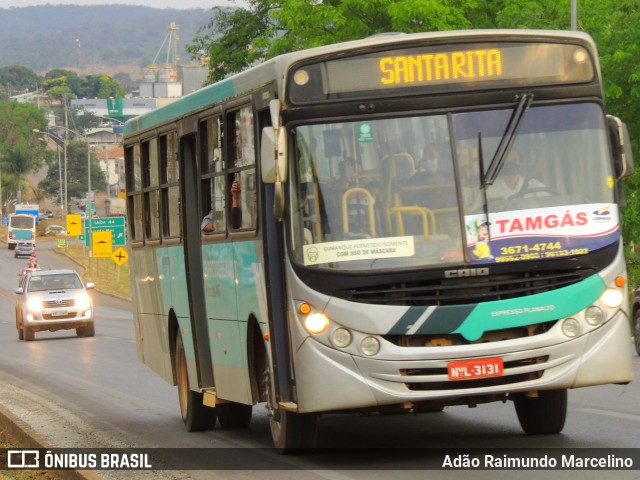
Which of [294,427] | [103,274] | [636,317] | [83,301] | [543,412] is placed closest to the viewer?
[294,427]

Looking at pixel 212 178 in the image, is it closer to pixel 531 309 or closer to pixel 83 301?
pixel 531 309

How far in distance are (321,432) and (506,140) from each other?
3.83m

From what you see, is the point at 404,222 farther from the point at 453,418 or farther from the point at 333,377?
the point at 453,418

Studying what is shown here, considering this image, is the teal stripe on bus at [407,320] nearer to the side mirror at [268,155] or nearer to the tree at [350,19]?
the side mirror at [268,155]

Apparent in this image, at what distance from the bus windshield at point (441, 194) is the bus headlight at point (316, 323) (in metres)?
0.34

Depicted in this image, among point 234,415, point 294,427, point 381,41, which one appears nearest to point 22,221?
point 234,415

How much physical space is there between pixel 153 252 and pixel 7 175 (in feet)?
563

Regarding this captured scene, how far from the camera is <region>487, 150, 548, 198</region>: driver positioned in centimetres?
1052

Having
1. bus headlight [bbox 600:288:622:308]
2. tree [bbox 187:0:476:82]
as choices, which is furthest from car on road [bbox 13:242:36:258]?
bus headlight [bbox 600:288:622:308]

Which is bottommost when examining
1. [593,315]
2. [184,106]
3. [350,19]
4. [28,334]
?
[28,334]

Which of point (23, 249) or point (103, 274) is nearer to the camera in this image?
point (103, 274)

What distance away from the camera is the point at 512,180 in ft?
34.7

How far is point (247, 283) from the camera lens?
11.7 metres

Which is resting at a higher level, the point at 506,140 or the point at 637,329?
the point at 506,140
